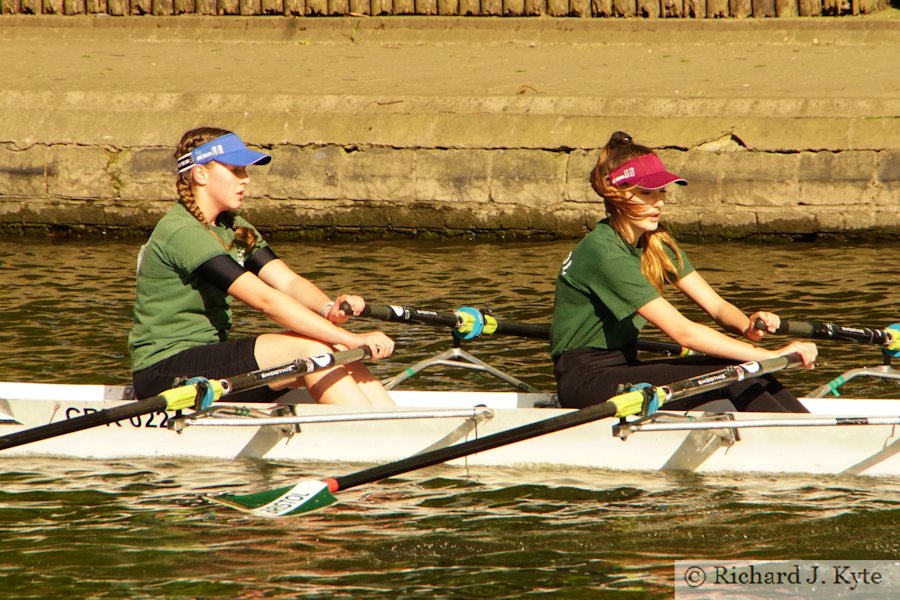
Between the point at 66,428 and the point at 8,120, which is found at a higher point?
the point at 8,120

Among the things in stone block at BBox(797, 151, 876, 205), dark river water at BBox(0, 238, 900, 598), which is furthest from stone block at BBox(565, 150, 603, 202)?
dark river water at BBox(0, 238, 900, 598)

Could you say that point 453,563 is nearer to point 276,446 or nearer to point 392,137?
point 276,446

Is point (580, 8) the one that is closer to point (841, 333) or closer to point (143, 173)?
point (143, 173)

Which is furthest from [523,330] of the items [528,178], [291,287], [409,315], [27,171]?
[27,171]

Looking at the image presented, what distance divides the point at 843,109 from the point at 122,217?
6.46 m

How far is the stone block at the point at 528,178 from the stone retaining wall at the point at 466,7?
3.07 m

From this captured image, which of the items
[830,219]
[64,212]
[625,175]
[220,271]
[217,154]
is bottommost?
[830,219]

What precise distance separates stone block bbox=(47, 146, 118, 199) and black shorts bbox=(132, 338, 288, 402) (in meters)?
6.56

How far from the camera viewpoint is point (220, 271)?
20.7 ft

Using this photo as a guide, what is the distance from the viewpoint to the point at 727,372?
20.1 feet

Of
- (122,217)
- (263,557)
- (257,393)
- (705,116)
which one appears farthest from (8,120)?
(263,557)

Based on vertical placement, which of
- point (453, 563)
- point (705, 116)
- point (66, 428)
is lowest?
point (453, 563)

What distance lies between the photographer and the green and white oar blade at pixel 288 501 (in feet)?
19.5

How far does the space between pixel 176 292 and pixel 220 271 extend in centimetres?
30
